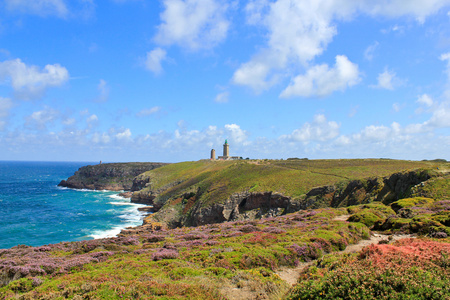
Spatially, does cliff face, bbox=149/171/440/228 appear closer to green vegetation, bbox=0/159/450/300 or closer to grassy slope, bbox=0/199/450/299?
green vegetation, bbox=0/159/450/300

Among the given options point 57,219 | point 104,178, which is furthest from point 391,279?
point 104,178

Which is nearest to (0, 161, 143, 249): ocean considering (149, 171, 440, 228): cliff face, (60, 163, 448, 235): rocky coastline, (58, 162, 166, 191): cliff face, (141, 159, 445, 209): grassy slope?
(60, 163, 448, 235): rocky coastline

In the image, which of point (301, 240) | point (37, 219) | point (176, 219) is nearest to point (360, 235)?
point (301, 240)

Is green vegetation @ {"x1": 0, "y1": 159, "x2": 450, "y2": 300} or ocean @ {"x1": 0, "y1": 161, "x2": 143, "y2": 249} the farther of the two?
ocean @ {"x1": 0, "y1": 161, "x2": 143, "y2": 249}

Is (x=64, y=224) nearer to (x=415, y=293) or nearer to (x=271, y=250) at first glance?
(x=271, y=250)

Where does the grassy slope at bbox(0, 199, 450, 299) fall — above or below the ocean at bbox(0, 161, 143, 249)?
above

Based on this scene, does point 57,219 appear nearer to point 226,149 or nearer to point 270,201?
point 270,201

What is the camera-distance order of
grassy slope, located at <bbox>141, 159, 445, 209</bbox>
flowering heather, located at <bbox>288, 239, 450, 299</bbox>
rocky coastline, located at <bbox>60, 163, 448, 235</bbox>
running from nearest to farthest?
flowering heather, located at <bbox>288, 239, 450, 299</bbox> → rocky coastline, located at <bbox>60, 163, 448, 235</bbox> → grassy slope, located at <bbox>141, 159, 445, 209</bbox>

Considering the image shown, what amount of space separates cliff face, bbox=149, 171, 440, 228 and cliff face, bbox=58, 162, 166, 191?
268 ft

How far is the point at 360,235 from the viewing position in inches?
819

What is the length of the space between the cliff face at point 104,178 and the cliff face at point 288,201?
81.8 m

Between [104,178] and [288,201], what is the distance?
133899 millimetres

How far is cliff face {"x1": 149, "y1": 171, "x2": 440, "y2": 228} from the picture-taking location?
36.5m

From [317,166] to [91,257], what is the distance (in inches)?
2587
